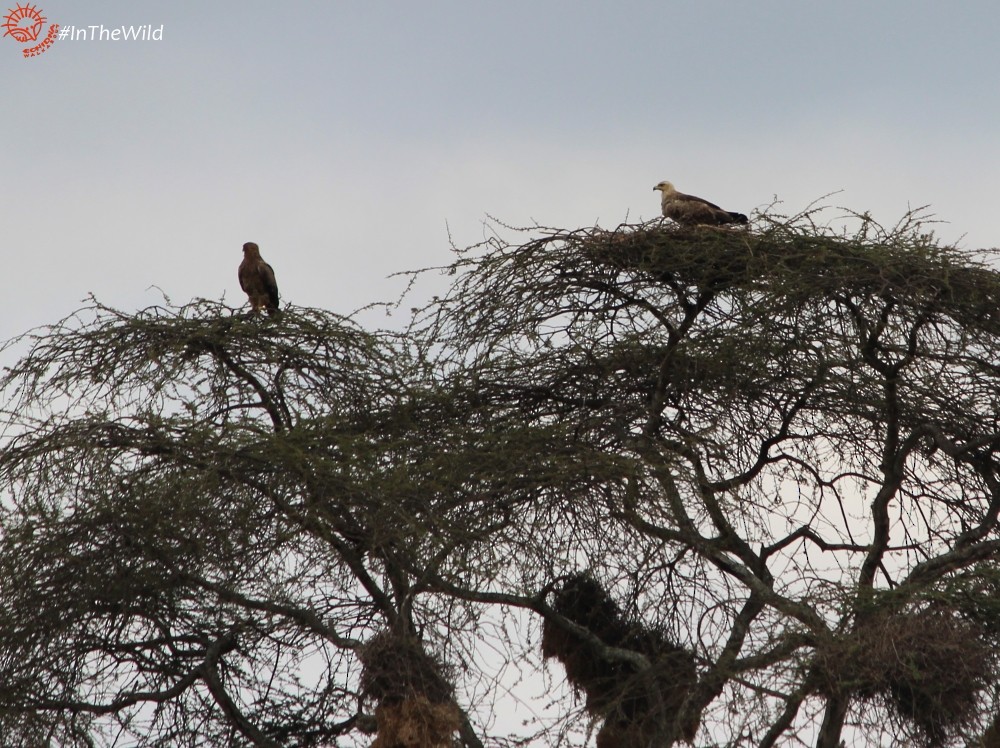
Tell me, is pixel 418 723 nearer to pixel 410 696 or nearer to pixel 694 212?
pixel 410 696

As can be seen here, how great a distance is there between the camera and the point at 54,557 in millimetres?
12820

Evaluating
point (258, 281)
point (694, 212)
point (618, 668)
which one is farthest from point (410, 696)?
point (258, 281)

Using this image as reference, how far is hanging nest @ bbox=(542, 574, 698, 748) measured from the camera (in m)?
12.7

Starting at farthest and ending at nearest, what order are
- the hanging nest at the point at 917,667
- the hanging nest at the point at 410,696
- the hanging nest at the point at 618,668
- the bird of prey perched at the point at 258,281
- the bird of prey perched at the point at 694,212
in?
the bird of prey perched at the point at 258,281 < the bird of prey perched at the point at 694,212 < the hanging nest at the point at 618,668 < the hanging nest at the point at 410,696 < the hanging nest at the point at 917,667

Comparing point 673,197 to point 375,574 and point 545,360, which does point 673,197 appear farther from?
point 375,574

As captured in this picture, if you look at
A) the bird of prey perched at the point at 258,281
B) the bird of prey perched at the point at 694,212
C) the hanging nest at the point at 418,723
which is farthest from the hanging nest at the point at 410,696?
the bird of prey perched at the point at 258,281

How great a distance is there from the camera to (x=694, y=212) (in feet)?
49.2

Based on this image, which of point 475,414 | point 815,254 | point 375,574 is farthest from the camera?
point 475,414

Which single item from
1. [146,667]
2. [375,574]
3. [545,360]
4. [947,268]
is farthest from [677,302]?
[146,667]

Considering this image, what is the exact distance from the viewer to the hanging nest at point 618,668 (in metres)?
12.7

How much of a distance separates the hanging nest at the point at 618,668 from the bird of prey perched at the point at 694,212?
2987mm

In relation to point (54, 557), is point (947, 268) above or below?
above

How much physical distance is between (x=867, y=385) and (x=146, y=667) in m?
5.79

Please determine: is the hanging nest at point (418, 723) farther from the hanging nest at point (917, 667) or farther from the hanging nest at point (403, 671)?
the hanging nest at point (917, 667)
